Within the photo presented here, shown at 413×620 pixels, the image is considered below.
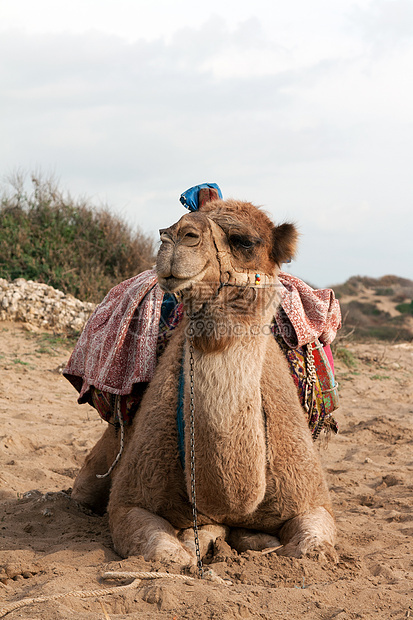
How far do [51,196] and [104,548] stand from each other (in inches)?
468

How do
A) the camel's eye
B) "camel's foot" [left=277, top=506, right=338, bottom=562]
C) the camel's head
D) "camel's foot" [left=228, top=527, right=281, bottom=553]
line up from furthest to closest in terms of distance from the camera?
"camel's foot" [left=228, top=527, right=281, bottom=553] → "camel's foot" [left=277, top=506, right=338, bottom=562] → the camel's eye → the camel's head

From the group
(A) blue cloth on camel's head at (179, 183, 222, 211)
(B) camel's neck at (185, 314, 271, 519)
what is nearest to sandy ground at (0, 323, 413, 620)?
(B) camel's neck at (185, 314, 271, 519)

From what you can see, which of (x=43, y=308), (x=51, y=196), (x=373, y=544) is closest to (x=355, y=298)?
(x=51, y=196)

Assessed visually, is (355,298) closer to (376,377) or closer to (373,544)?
(376,377)

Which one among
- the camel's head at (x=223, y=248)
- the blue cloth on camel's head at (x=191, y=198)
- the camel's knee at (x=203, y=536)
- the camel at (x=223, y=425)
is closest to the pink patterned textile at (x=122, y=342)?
the camel at (x=223, y=425)

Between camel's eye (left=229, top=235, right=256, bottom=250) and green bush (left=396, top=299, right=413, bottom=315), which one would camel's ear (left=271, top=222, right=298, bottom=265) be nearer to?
camel's eye (left=229, top=235, right=256, bottom=250)

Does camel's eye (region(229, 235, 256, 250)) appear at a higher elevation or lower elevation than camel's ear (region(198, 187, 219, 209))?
lower

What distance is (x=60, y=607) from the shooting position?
103 inches

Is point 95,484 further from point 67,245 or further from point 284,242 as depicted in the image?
point 67,245

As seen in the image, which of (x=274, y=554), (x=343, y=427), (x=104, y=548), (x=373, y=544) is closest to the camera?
(x=274, y=554)

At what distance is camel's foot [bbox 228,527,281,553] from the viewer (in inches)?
145

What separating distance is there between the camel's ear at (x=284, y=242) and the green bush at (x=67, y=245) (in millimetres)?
9128

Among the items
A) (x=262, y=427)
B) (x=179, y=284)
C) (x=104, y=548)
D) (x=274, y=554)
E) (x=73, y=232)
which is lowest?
(x=104, y=548)

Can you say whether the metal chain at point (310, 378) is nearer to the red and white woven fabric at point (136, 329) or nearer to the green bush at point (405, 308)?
the red and white woven fabric at point (136, 329)
